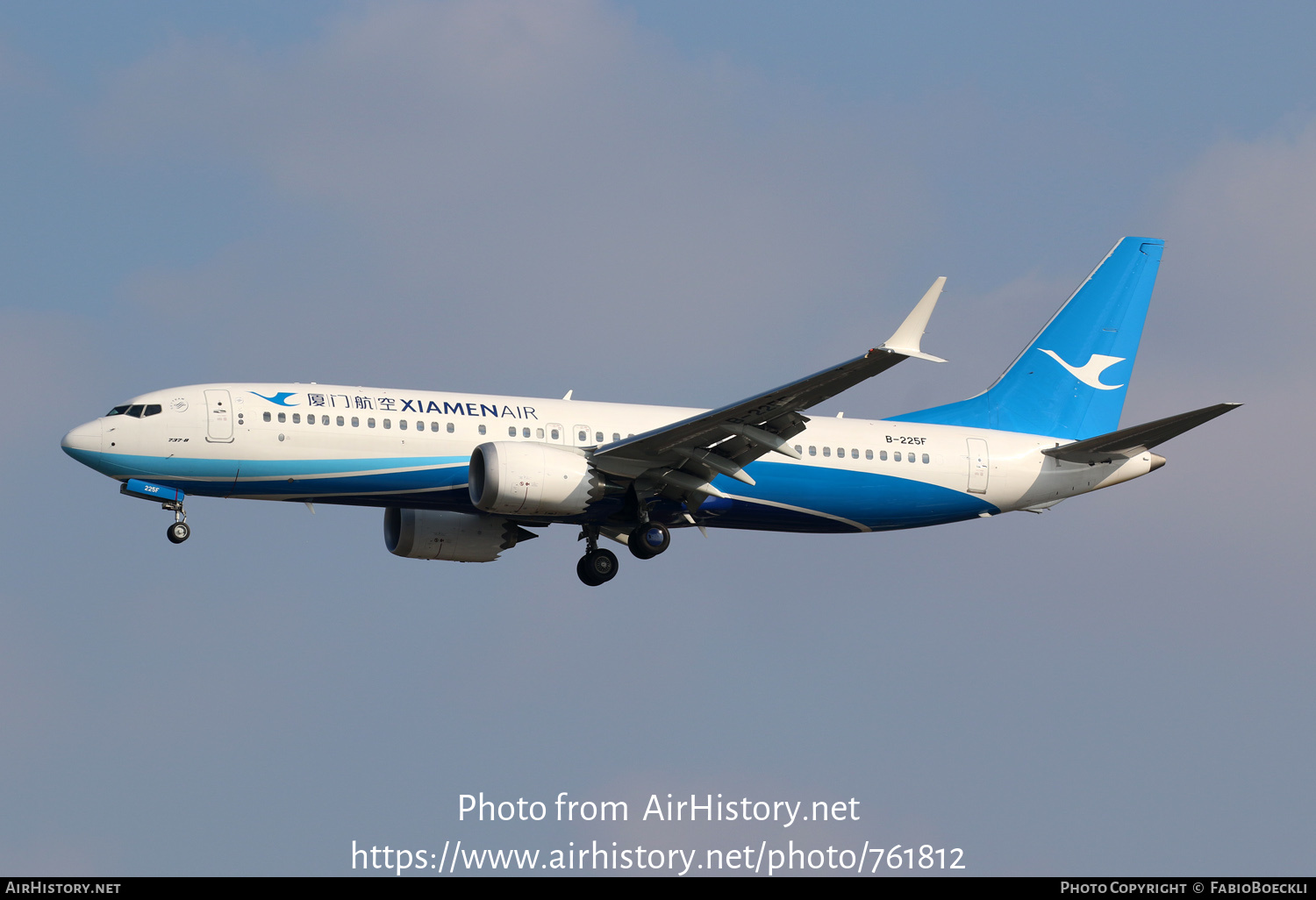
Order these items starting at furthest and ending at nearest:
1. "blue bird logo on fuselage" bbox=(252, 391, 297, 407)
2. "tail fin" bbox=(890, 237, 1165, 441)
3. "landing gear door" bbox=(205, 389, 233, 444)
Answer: "tail fin" bbox=(890, 237, 1165, 441)
"blue bird logo on fuselage" bbox=(252, 391, 297, 407)
"landing gear door" bbox=(205, 389, 233, 444)

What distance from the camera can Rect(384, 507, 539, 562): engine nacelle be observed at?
41969 mm

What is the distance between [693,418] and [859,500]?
6.79 m

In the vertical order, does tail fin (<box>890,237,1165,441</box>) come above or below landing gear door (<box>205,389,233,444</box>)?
above

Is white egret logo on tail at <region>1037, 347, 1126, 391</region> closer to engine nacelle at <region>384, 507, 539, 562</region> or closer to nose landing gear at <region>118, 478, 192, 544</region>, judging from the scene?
engine nacelle at <region>384, 507, 539, 562</region>

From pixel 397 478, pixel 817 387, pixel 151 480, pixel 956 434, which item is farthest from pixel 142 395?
pixel 956 434

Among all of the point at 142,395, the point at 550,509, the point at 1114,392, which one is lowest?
the point at 550,509

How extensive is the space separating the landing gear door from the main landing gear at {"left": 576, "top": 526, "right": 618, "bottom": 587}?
978cm

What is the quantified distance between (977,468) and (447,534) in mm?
14035

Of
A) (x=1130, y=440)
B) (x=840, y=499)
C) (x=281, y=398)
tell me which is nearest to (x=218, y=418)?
(x=281, y=398)

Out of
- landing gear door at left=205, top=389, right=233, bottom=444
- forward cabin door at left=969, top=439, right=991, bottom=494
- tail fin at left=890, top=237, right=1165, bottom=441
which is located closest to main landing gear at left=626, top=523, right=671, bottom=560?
tail fin at left=890, top=237, right=1165, bottom=441

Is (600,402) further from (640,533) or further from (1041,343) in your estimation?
(1041,343)

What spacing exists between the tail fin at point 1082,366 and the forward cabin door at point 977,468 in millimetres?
1410

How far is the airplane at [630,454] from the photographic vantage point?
36156 mm

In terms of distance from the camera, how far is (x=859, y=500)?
40.6 meters
